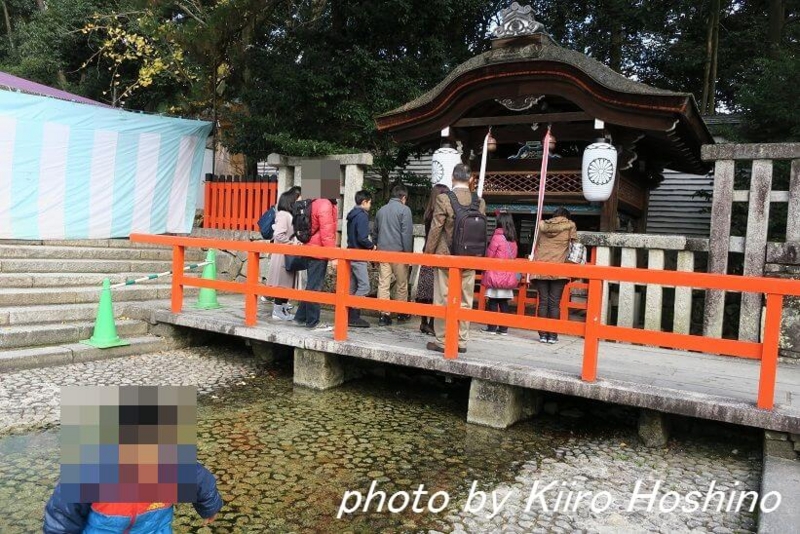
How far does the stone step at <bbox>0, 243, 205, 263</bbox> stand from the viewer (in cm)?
838

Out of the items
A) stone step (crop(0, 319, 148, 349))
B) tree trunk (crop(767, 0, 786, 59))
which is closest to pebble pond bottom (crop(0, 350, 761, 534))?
stone step (crop(0, 319, 148, 349))

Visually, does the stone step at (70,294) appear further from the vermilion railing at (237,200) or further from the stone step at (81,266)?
the vermilion railing at (237,200)

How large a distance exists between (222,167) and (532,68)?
1005 cm

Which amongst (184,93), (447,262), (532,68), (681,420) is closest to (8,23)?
(184,93)

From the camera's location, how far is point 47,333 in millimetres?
6711

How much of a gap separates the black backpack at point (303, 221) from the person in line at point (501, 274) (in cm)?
230

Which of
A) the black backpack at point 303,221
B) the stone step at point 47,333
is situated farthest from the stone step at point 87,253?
the black backpack at point 303,221

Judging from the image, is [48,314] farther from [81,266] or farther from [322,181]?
[322,181]

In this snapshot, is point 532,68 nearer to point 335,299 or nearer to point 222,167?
point 335,299

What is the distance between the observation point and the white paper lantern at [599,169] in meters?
7.57

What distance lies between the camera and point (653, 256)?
22.4 feet

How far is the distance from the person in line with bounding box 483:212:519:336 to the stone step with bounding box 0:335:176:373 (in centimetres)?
433

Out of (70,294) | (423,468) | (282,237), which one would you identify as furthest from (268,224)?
(423,468)

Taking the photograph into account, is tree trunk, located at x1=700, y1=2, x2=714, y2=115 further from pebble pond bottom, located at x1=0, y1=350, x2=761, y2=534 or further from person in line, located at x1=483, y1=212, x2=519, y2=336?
pebble pond bottom, located at x1=0, y1=350, x2=761, y2=534
